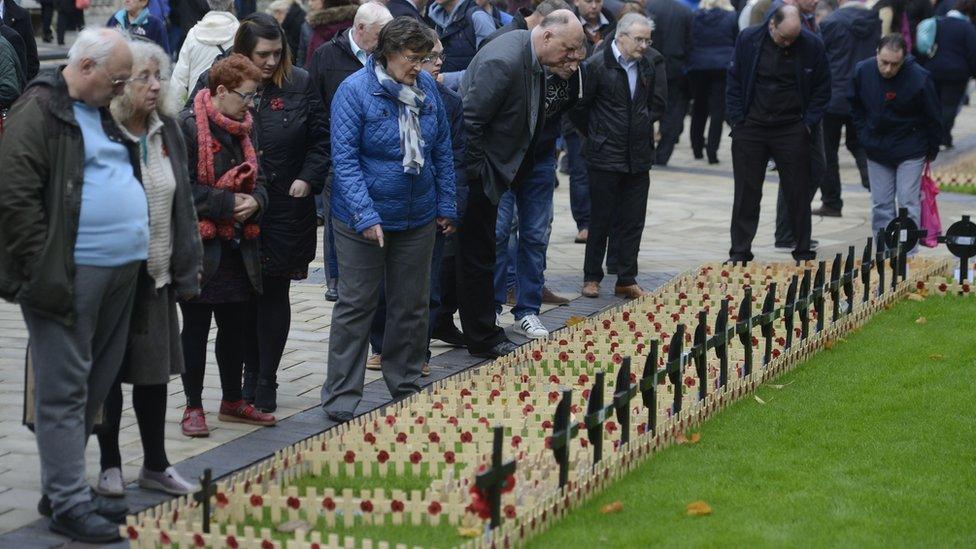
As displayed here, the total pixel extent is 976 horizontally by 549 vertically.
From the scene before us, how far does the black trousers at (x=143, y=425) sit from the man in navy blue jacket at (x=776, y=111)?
6.80 m

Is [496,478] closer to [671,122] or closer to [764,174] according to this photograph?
[764,174]

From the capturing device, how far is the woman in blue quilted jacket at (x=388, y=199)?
296 inches

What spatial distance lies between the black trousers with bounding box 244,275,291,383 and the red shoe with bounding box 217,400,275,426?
0.23 meters

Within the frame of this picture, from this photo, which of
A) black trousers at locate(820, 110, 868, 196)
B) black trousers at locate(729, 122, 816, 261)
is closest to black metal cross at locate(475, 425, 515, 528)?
black trousers at locate(729, 122, 816, 261)

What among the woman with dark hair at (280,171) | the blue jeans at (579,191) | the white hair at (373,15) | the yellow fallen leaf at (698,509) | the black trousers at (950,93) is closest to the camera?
the yellow fallen leaf at (698,509)

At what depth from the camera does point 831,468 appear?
6.82m

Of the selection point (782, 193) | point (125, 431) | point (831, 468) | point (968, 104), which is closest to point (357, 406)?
point (125, 431)

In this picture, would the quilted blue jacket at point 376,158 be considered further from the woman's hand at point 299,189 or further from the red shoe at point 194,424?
the red shoe at point 194,424

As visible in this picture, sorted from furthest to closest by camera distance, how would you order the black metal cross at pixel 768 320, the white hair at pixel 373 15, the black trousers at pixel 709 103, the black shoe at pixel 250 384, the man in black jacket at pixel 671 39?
1. the black trousers at pixel 709 103
2. the man in black jacket at pixel 671 39
3. the white hair at pixel 373 15
4. the black metal cross at pixel 768 320
5. the black shoe at pixel 250 384

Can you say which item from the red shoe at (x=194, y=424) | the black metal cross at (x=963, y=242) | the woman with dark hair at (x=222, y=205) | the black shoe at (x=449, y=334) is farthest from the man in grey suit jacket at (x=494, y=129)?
the black metal cross at (x=963, y=242)

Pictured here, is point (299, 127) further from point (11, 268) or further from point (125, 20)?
point (125, 20)

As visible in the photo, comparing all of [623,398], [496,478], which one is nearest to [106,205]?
[496,478]

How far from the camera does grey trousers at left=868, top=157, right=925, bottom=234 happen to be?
12.4 metres

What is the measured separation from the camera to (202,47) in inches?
379
